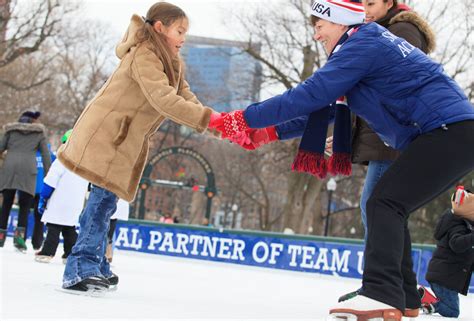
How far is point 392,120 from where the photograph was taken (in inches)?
154

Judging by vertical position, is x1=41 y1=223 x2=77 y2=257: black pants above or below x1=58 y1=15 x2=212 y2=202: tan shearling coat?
below

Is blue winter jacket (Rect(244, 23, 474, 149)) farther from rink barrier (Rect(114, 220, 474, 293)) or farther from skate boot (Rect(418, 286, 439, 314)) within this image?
rink barrier (Rect(114, 220, 474, 293))

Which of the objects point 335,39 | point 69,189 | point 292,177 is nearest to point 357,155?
point 335,39

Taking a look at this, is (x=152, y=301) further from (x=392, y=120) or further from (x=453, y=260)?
(x=453, y=260)

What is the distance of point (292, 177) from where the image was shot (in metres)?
30.1

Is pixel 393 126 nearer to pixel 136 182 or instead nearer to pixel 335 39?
pixel 335 39

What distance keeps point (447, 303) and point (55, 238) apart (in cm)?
448

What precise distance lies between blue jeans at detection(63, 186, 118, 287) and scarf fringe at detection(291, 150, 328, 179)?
1445 millimetres

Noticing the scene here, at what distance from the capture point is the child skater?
9188mm

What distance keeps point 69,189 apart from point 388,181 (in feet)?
20.1

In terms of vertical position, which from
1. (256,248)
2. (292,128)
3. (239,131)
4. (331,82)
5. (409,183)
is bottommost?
(256,248)

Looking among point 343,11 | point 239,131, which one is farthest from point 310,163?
point 343,11

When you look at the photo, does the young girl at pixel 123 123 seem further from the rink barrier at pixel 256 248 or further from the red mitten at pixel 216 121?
the rink barrier at pixel 256 248

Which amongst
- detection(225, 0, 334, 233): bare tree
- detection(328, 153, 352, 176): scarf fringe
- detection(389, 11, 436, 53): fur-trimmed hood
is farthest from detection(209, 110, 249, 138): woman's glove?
detection(225, 0, 334, 233): bare tree
